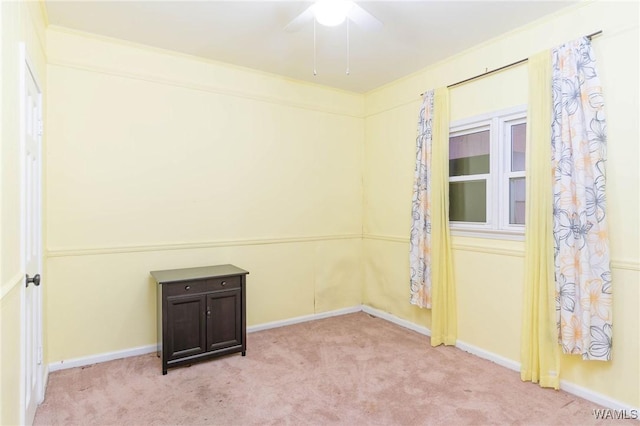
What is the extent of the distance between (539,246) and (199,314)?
2584mm

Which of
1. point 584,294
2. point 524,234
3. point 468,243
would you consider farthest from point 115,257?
point 584,294

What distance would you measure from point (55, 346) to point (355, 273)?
2944mm

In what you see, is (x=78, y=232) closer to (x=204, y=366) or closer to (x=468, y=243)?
(x=204, y=366)

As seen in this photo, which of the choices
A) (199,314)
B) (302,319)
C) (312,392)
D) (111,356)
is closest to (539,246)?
(312,392)

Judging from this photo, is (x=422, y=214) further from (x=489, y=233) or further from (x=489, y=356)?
(x=489, y=356)

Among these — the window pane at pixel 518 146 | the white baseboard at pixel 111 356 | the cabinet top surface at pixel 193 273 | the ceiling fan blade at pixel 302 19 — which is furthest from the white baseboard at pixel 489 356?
the ceiling fan blade at pixel 302 19

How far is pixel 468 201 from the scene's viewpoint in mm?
3348

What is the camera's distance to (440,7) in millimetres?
2566

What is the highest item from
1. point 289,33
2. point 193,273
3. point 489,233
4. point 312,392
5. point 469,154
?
point 289,33

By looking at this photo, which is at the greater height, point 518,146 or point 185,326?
point 518,146

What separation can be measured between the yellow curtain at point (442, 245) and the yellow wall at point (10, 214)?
2945 mm

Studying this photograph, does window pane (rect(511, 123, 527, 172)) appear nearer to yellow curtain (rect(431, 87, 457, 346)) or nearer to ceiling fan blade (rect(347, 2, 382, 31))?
yellow curtain (rect(431, 87, 457, 346))

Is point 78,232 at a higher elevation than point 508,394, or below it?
higher

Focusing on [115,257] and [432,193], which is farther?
[432,193]
